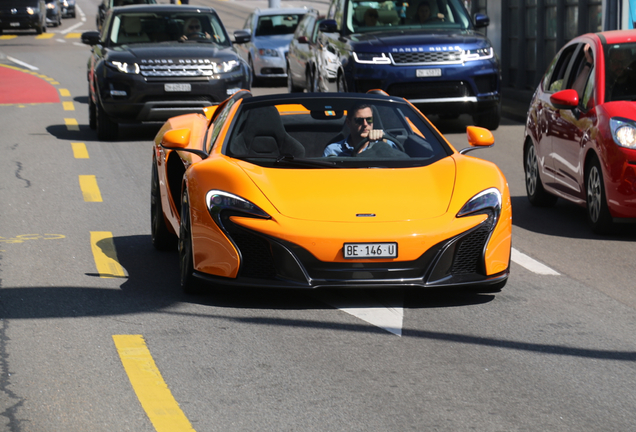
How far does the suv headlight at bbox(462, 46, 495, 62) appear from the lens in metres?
15.6

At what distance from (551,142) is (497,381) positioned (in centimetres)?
530

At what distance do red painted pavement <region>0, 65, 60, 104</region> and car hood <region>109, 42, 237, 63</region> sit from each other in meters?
6.26

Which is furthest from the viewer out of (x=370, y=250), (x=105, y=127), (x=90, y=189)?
(x=105, y=127)

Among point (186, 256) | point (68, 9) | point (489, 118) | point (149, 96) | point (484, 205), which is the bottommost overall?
point (68, 9)

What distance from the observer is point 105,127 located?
52.2 feet

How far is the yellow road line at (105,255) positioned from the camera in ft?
24.6

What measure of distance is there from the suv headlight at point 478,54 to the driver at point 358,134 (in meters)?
8.32

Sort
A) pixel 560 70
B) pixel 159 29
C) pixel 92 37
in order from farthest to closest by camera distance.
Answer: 1. pixel 159 29
2. pixel 92 37
3. pixel 560 70

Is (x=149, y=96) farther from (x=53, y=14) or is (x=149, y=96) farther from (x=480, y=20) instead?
(x=53, y=14)

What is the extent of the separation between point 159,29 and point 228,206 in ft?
34.7

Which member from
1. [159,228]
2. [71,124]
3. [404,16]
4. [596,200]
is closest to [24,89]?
[71,124]

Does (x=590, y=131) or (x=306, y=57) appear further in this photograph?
(x=306, y=57)

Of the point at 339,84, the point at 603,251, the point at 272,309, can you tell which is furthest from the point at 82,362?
the point at 339,84

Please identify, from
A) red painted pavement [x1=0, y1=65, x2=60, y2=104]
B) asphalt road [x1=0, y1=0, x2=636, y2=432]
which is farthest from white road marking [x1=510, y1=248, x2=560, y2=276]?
red painted pavement [x1=0, y1=65, x2=60, y2=104]
